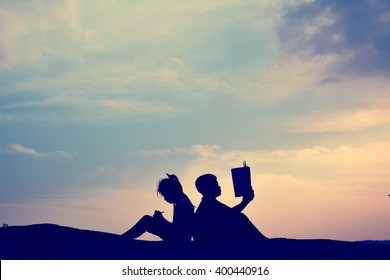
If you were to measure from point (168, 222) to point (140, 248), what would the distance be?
1.20 metres

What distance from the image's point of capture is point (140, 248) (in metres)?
12.3

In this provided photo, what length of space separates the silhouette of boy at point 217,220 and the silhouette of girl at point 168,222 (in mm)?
189

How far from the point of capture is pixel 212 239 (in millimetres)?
13219

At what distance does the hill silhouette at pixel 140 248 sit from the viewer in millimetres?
12070

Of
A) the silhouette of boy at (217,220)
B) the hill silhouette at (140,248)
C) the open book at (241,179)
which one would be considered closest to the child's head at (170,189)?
the silhouette of boy at (217,220)

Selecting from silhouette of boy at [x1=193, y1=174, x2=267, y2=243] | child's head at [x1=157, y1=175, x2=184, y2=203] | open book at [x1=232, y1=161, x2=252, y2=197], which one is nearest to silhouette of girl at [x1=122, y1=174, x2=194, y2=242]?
child's head at [x1=157, y1=175, x2=184, y2=203]

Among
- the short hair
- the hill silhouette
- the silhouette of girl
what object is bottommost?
the hill silhouette

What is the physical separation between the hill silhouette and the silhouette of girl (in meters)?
0.52

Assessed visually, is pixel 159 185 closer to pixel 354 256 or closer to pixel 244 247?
pixel 244 247

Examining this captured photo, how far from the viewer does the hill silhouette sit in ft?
39.6

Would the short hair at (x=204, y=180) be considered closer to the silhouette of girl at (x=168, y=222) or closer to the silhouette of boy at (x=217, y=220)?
the silhouette of boy at (x=217, y=220)

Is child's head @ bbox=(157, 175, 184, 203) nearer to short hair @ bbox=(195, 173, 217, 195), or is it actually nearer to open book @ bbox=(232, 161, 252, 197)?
short hair @ bbox=(195, 173, 217, 195)
